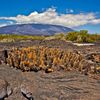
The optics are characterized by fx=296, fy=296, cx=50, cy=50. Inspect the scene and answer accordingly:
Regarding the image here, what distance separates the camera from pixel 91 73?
32.6 feet

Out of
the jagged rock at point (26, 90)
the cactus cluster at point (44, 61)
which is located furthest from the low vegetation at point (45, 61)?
the jagged rock at point (26, 90)

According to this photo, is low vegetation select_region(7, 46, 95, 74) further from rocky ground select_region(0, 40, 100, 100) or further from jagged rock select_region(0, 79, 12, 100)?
jagged rock select_region(0, 79, 12, 100)

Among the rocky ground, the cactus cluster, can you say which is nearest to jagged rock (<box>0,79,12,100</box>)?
the rocky ground

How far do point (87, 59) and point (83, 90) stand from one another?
3098 millimetres

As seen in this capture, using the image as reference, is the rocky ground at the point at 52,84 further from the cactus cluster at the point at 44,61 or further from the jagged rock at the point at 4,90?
the cactus cluster at the point at 44,61

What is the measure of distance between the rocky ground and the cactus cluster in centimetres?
26

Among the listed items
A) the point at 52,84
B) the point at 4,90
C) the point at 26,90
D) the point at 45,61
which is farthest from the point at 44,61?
the point at 4,90

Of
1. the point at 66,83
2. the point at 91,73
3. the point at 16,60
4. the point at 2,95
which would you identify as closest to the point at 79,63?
the point at 91,73

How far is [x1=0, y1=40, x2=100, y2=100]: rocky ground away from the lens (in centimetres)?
829

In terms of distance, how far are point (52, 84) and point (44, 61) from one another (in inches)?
63.2

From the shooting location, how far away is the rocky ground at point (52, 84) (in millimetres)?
8289

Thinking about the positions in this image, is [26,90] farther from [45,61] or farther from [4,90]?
[45,61]

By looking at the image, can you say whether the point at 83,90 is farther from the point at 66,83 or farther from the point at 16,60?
the point at 16,60

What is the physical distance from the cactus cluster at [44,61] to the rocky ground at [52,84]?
26cm
